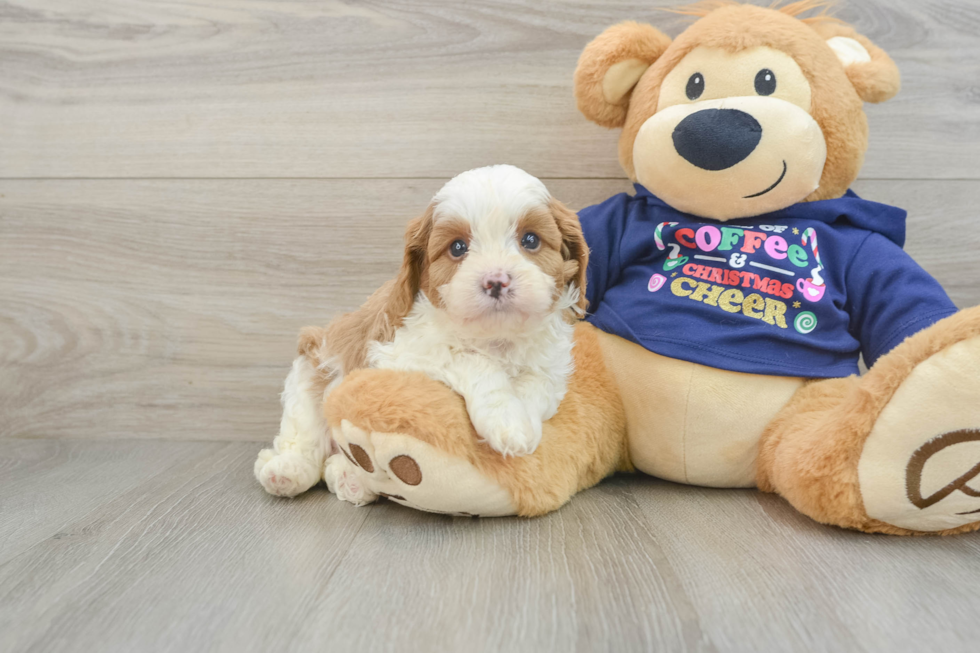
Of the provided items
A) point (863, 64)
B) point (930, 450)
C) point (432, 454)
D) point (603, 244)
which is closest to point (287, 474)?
point (432, 454)

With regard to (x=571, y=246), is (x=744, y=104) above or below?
above

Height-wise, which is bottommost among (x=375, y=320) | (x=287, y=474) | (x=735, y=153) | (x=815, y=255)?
(x=287, y=474)

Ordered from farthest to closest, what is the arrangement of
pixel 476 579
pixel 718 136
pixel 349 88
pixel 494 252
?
pixel 349 88 → pixel 718 136 → pixel 494 252 → pixel 476 579

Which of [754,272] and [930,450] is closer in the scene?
[930,450]

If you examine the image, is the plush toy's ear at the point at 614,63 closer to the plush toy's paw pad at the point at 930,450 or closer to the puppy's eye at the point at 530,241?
the puppy's eye at the point at 530,241

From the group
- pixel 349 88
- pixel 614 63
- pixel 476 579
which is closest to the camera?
pixel 476 579

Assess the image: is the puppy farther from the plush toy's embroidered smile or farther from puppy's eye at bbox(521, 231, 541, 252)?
the plush toy's embroidered smile

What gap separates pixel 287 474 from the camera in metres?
1.00

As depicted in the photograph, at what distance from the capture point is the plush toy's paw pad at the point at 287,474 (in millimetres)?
1003

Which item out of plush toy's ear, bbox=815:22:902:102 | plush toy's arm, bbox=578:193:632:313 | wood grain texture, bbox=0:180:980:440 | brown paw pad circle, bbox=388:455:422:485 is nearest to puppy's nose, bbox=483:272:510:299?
brown paw pad circle, bbox=388:455:422:485

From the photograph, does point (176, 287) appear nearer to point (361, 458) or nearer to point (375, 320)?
point (375, 320)

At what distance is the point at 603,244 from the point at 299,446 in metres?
0.59

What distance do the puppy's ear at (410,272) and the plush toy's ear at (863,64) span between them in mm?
681

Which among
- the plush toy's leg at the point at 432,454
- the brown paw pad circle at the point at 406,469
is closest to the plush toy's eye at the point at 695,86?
the plush toy's leg at the point at 432,454
